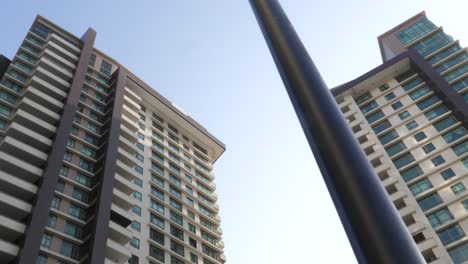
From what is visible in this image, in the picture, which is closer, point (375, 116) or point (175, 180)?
point (175, 180)

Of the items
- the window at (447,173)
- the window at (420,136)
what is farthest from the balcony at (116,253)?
the window at (420,136)

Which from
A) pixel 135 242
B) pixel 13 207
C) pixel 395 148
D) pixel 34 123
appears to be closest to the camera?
pixel 13 207

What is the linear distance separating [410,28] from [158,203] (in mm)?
49875

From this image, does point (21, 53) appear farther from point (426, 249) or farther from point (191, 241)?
point (426, 249)

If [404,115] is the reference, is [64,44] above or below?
above

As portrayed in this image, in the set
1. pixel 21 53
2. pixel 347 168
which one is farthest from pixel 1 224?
pixel 347 168

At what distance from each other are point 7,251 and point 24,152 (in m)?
11.9

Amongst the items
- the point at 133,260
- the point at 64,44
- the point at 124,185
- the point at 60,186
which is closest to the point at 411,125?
the point at 124,185

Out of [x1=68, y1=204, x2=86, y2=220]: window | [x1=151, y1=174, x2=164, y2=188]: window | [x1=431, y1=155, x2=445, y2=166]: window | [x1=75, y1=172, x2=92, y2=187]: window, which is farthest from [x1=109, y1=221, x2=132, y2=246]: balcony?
[x1=431, y1=155, x2=445, y2=166]: window

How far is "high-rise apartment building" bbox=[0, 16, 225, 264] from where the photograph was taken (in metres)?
41.3

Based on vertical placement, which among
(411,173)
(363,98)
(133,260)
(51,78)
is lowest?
(133,260)

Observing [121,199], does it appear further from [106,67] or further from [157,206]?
[106,67]

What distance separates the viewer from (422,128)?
6012 centimetres

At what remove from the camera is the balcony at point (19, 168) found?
142 ft
